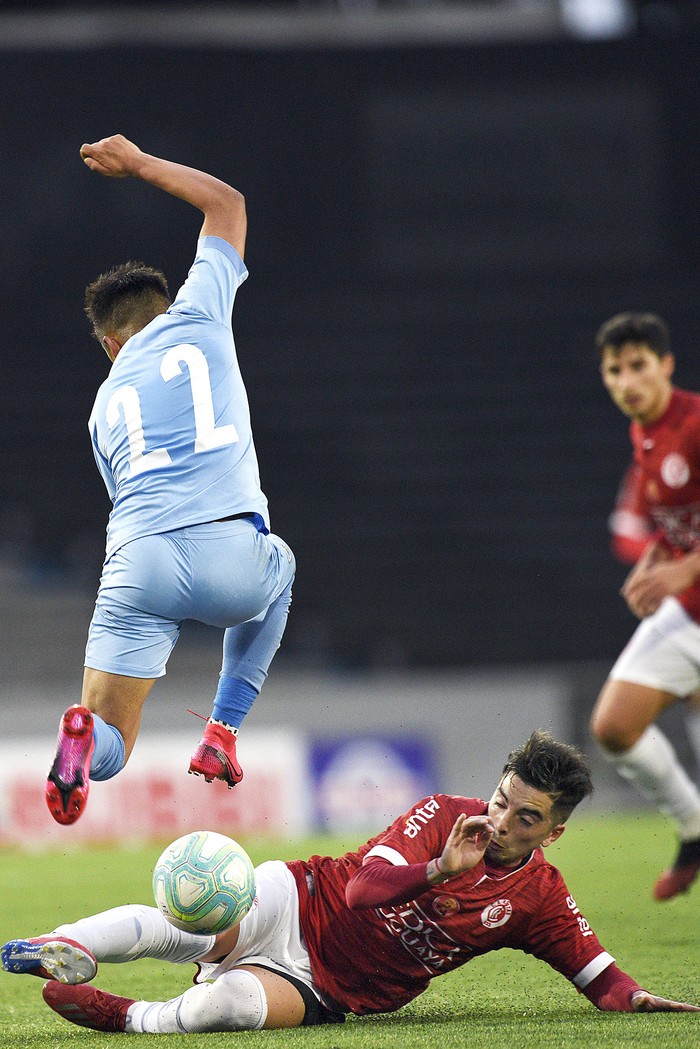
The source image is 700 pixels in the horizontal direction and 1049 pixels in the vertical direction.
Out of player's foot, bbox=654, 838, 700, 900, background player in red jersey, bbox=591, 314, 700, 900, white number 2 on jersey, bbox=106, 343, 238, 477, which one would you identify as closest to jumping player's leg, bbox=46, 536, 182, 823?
white number 2 on jersey, bbox=106, 343, 238, 477

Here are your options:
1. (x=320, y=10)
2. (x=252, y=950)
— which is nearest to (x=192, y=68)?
(x=320, y=10)

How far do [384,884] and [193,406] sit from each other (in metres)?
1.55

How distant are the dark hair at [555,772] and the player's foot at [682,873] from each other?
2421 millimetres

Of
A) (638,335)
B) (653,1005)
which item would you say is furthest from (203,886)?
(638,335)

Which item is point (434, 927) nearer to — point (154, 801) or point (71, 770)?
point (71, 770)

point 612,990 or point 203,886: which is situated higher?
point 203,886

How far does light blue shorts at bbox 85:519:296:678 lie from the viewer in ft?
14.2

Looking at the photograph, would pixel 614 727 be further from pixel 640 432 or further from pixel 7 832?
pixel 7 832

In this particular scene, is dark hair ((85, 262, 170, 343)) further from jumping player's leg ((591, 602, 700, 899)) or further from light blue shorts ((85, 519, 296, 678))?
jumping player's leg ((591, 602, 700, 899))

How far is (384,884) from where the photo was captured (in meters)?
3.84

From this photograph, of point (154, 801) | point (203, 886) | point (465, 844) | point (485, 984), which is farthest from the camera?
point (154, 801)

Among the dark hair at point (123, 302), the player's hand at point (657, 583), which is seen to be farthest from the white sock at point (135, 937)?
the player's hand at point (657, 583)

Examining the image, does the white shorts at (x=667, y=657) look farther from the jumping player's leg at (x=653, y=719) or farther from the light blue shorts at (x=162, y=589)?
the light blue shorts at (x=162, y=589)

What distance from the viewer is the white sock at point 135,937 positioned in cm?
407
